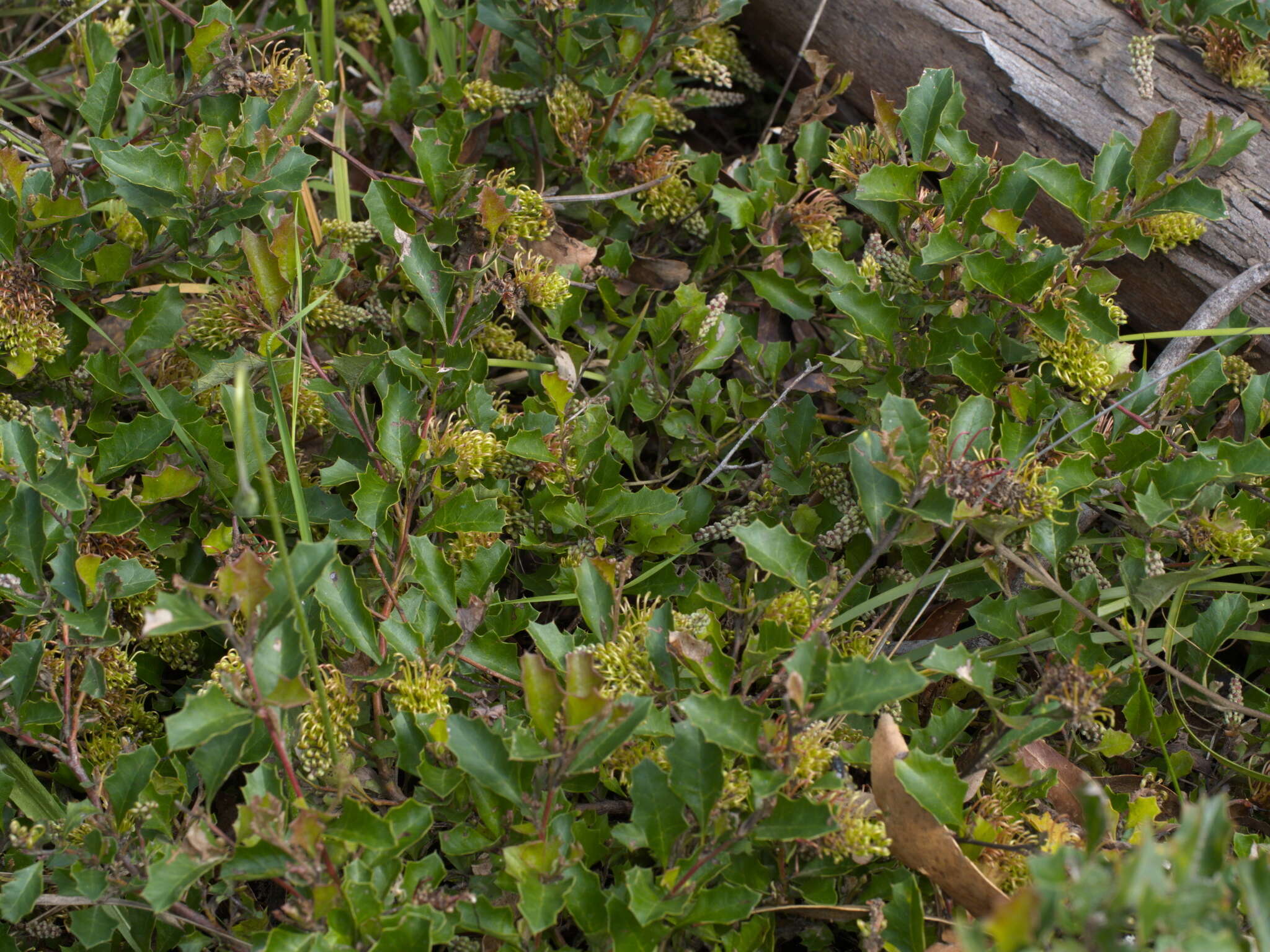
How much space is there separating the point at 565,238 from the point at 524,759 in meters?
1.49

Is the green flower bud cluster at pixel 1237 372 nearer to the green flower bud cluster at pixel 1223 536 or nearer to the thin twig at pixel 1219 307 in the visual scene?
the thin twig at pixel 1219 307

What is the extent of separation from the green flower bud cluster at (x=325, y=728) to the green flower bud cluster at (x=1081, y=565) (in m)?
1.28

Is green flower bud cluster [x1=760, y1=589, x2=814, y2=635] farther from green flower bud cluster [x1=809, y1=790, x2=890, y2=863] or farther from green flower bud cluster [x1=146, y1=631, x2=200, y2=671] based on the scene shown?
green flower bud cluster [x1=146, y1=631, x2=200, y2=671]

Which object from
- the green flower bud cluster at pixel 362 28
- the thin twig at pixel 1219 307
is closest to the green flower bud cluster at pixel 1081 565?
the thin twig at pixel 1219 307

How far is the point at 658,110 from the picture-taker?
2.59 meters

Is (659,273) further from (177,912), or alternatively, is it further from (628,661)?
(177,912)

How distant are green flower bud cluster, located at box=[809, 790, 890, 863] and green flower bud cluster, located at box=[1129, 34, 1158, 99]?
1.82m

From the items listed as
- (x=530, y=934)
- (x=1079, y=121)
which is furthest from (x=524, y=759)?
(x=1079, y=121)

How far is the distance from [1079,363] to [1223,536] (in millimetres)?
403

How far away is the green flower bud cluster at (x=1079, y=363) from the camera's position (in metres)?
1.96

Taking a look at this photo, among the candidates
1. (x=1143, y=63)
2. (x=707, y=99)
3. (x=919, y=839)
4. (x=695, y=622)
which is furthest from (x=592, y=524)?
(x=1143, y=63)

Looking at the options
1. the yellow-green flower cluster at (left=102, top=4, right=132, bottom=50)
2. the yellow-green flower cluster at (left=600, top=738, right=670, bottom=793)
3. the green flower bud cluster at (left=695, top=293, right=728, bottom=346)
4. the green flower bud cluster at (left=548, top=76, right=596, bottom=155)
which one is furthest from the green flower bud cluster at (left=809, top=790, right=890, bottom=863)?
the yellow-green flower cluster at (left=102, top=4, right=132, bottom=50)

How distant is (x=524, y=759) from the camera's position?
133 cm

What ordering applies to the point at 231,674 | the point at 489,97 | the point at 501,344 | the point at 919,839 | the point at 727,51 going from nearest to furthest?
the point at 231,674, the point at 919,839, the point at 501,344, the point at 489,97, the point at 727,51
